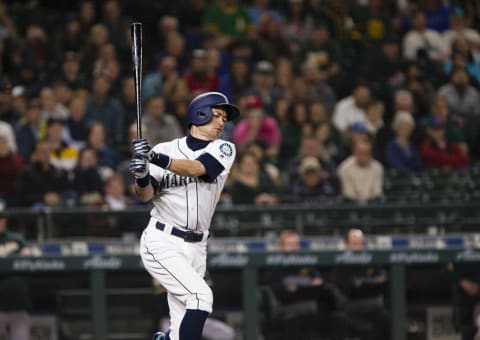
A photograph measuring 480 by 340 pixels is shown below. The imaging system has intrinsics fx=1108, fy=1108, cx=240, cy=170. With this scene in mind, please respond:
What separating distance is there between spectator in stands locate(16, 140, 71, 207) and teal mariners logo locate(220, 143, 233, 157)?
378 cm

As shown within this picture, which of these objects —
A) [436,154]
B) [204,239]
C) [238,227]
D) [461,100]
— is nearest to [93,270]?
[238,227]

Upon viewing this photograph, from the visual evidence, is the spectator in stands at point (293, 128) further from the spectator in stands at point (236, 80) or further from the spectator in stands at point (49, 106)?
the spectator in stands at point (49, 106)

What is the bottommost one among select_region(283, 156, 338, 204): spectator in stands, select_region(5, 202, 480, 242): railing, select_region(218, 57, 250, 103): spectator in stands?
select_region(5, 202, 480, 242): railing

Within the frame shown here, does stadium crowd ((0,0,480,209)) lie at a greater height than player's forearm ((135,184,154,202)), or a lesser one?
A: greater

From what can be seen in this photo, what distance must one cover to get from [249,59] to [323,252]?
4.71 meters

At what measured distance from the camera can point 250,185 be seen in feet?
33.3

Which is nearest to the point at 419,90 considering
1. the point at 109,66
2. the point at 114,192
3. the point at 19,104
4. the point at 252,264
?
the point at 109,66

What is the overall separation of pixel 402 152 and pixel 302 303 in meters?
3.43

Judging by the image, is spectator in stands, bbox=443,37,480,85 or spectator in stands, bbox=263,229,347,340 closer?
spectator in stands, bbox=263,229,347,340

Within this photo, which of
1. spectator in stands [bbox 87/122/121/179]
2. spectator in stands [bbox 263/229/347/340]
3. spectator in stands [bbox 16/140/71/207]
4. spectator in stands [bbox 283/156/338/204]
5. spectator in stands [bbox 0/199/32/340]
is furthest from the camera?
spectator in stands [bbox 87/122/121/179]

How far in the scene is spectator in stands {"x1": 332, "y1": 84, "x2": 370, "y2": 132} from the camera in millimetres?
12219

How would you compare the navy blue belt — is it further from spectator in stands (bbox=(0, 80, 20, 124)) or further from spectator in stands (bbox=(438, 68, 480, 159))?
spectator in stands (bbox=(438, 68, 480, 159))

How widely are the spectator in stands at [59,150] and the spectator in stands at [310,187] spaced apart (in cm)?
212

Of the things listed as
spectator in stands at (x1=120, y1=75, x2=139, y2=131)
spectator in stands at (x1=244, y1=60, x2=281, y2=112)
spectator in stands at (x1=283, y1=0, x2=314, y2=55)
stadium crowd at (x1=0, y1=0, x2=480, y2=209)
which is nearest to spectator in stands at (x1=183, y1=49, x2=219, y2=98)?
stadium crowd at (x1=0, y1=0, x2=480, y2=209)
